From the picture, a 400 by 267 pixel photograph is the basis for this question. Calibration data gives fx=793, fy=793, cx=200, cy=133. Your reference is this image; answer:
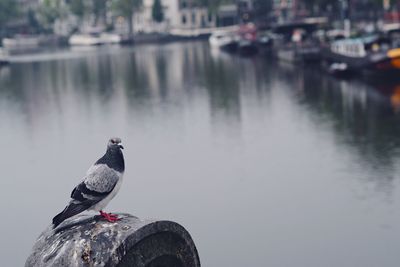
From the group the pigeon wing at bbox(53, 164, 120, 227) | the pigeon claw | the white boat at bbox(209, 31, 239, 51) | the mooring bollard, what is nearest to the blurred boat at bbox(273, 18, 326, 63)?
the white boat at bbox(209, 31, 239, 51)

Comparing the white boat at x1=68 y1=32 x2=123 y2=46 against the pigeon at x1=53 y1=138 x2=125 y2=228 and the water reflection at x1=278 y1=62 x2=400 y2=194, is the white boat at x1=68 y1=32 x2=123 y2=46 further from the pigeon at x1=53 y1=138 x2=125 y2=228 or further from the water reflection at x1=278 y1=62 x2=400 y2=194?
the pigeon at x1=53 y1=138 x2=125 y2=228

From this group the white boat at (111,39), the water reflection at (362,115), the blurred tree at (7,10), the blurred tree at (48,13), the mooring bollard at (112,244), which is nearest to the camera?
the mooring bollard at (112,244)

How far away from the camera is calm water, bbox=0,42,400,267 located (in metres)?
18.4

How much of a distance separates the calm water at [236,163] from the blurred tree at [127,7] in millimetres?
95723

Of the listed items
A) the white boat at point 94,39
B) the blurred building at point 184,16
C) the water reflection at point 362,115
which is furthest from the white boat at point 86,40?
the water reflection at point 362,115

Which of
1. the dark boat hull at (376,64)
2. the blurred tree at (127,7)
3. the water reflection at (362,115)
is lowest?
the water reflection at (362,115)

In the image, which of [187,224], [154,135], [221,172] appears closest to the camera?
[187,224]

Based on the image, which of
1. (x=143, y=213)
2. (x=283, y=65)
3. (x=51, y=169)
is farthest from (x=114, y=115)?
(x=283, y=65)

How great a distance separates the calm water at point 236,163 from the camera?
1838cm

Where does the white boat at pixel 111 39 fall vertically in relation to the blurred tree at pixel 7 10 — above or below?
below

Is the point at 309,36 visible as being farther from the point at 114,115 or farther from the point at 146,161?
the point at 146,161

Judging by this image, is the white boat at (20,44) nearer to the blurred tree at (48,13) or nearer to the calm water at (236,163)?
the blurred tree at (48,13)

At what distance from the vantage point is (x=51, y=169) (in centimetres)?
2800

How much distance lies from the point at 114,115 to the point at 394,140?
17328mm
